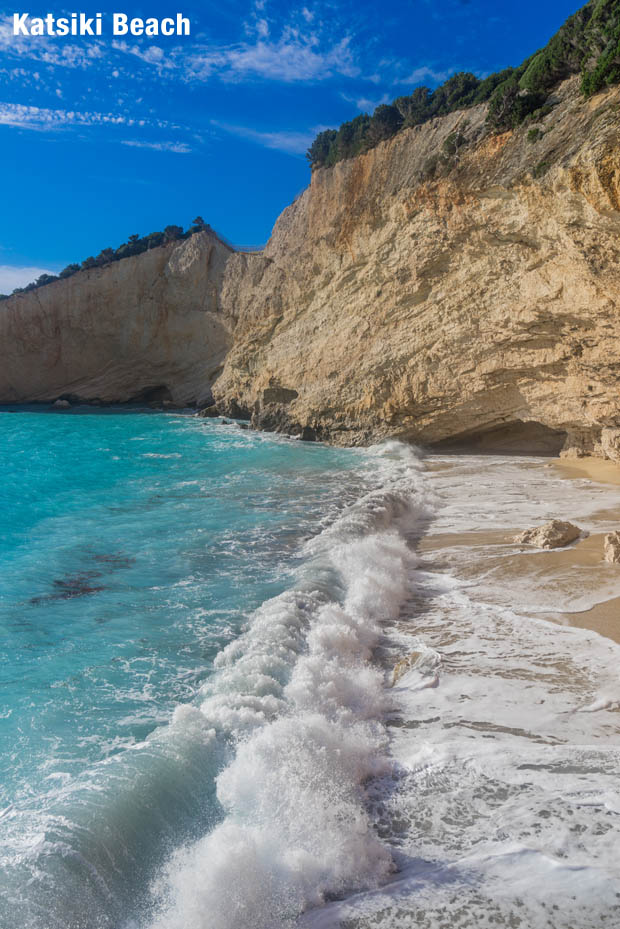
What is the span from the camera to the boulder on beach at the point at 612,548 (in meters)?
7.18

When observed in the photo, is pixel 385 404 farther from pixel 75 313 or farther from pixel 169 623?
pixel 75 313

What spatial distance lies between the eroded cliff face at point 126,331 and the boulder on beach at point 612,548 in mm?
31801

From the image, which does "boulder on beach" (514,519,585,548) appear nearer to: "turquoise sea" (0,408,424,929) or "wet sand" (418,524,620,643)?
"wet sand" (418,524,620,643)

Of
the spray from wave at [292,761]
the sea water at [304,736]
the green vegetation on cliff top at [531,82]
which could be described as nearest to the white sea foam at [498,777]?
the sea water at [304,736]

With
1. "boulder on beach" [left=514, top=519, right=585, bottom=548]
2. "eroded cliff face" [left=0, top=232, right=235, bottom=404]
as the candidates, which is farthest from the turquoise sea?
"eroded cliff face" [left=0, top=232, right=235, bottom=404]

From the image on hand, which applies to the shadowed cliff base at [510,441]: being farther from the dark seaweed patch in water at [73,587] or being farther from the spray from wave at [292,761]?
the dark seaweed patch in water at [73,587]

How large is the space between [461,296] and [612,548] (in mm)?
10249

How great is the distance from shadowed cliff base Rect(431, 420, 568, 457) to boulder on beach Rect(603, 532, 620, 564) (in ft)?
31.6

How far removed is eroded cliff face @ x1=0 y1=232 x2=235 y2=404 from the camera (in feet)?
125

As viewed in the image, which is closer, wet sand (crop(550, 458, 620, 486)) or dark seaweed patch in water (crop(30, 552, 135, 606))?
dark seaweed patch in water (crop(30, 552, 135, 606))

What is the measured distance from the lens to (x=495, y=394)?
16.2m

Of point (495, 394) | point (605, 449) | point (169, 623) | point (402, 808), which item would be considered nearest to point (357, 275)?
point (495, 394)

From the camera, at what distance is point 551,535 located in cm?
800

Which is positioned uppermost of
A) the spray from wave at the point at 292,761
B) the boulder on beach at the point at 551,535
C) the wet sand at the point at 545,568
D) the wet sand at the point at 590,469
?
the wet sand at the point at 590,469
